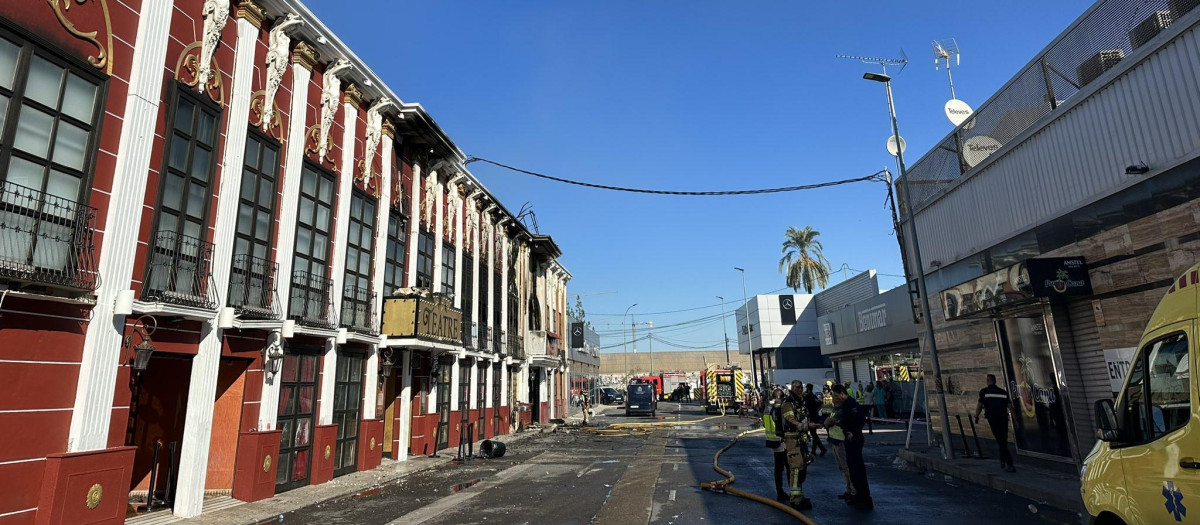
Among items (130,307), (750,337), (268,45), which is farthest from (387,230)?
(750,337)

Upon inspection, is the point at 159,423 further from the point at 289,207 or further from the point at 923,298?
the point at 923,298

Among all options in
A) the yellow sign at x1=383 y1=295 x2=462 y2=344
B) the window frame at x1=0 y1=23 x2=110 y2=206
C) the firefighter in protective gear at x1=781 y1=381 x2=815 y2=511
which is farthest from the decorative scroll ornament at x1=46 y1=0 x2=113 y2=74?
the firefighter in protective gear at x1=781 y1=381 x2=815 y2=511

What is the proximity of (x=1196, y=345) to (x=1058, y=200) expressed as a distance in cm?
903

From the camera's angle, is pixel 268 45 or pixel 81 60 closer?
pixel 81 60

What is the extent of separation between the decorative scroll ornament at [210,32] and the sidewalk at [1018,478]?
15.6 m

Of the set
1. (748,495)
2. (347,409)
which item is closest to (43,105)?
(347,409)

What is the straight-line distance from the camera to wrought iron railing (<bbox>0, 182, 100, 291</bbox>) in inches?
277

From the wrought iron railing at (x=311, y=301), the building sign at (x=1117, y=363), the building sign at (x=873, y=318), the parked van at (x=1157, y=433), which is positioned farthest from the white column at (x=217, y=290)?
the building sign at (x=873, y=318)

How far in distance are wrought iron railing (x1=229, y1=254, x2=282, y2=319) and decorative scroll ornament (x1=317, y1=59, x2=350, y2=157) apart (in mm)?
3350

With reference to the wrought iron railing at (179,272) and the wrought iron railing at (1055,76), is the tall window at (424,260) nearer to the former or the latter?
the wrought iron railing at (179,272)

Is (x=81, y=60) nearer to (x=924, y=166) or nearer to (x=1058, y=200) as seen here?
(x=1058, y=200)

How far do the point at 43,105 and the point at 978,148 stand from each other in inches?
710

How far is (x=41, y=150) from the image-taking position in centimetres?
766

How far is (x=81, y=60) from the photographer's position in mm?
8172
